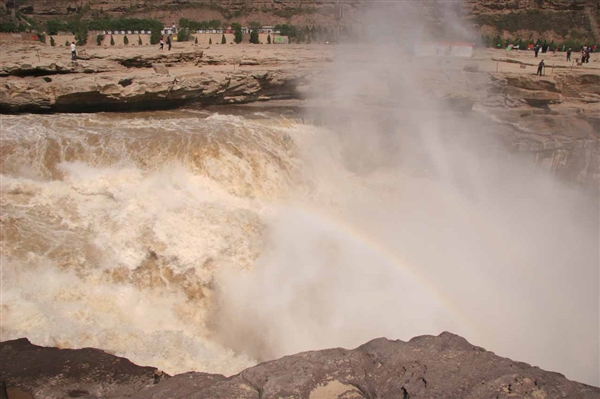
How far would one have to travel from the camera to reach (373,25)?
36.6 ft

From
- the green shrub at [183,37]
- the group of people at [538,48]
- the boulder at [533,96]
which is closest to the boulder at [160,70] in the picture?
the boulder at [533,96]

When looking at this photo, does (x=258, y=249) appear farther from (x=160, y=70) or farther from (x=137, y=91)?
(x=160, y=70)

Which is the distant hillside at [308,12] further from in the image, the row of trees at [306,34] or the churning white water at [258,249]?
the churning white water at [258,249]

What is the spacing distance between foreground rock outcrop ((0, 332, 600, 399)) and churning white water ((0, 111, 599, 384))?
1.65 m

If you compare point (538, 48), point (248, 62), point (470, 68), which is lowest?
point (248, 62)

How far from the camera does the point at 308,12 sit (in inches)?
1240

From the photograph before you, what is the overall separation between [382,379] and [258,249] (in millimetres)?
3706

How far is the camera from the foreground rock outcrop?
2795 mm

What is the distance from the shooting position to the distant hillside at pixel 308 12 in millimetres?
26633

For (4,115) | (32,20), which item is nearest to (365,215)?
(4,115)

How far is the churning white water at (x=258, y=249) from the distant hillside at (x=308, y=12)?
18763 mm

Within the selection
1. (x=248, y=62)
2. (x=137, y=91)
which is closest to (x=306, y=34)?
(x=248, y=62)

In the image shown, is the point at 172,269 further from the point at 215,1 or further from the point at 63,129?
the point at 215,1

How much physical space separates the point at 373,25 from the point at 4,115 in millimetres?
7637
